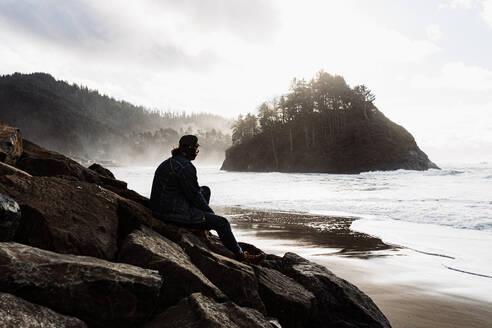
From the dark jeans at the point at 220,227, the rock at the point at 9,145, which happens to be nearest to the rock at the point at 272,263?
the dark jeans at the point at 220,227

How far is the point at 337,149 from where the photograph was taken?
69688 mm

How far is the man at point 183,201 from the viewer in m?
4.76

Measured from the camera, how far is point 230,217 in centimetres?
1506

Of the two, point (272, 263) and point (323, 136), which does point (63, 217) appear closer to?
point (272, 263)

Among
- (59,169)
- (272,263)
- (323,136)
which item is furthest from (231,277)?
(323,136)

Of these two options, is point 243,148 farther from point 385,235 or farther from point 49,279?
point 49,279

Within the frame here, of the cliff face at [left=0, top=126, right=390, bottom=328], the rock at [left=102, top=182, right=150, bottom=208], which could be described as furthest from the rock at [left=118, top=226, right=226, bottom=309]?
the rock at [left=102, top=182, right=150, bottom=208]

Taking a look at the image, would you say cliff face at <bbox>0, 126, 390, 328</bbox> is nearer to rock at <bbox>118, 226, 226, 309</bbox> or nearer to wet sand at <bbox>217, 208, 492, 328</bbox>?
rock at <bbox>118, 226, 226, 309</bbox>

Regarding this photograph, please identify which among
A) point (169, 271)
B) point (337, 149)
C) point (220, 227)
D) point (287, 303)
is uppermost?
point (337, 149)

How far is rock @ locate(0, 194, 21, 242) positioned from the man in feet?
6.39

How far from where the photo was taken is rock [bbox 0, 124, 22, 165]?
527 centimetres

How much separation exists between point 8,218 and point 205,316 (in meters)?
2.18

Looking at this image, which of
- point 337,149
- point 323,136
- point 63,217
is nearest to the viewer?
point 63,217

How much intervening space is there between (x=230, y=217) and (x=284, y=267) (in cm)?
954
